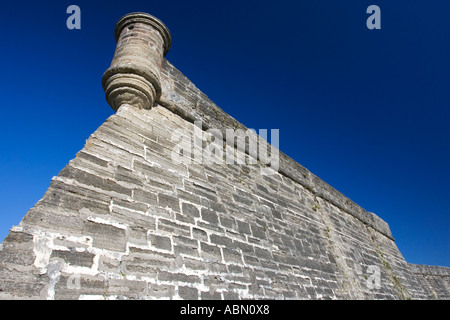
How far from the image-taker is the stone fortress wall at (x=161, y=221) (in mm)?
1739

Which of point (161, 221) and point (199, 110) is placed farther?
point (199, 110)

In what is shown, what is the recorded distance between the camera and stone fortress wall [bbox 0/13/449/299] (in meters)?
1.74

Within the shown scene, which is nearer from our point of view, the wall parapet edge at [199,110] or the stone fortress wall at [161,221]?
the stone fortress wall at [161,221]

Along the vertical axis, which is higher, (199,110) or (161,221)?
(199,110)

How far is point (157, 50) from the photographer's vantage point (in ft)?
12.3

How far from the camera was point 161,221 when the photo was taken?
245 cm

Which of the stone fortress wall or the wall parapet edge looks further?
the wall parapet edge

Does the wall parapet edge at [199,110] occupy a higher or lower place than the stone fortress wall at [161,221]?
higher

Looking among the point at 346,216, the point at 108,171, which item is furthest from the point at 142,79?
the point at 346,216

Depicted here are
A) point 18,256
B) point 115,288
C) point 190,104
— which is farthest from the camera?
point 190,104

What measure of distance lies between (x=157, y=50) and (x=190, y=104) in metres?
0.93

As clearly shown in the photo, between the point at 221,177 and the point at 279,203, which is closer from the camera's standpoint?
the point at 221,177

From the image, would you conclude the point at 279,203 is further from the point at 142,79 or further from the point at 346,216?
the point at 346,216

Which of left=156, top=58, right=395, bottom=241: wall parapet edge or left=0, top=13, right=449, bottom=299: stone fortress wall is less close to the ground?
left=156, top=58, right=395, bottom=241: wall parapet edge
